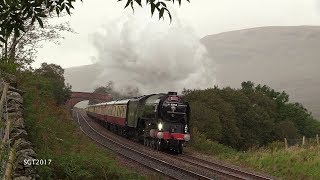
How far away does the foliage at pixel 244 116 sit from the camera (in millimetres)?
44719

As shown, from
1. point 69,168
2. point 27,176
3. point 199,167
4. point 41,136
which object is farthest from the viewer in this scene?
point 199,167

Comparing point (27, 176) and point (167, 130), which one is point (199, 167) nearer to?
point (167, 130)

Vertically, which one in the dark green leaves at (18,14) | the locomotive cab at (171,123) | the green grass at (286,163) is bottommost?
the green grass at (286,163)

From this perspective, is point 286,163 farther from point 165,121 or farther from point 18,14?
point 18,14

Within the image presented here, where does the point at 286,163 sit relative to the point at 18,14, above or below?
below

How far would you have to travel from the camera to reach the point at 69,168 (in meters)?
9.00

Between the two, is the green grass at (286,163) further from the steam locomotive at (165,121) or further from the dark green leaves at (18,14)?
the dark green leaves at (18,14)

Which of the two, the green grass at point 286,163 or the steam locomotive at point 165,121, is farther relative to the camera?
the steam locomotive at point 165,121

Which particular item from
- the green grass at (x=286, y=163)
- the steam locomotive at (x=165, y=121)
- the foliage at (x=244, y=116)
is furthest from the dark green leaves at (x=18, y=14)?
the foliage at (x=244, y=116)

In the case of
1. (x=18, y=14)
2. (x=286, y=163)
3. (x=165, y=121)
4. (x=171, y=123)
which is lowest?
(x=286, y=163)

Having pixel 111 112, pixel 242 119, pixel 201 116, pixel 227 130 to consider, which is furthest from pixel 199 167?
pixel 242 119

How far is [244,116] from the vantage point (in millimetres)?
66812

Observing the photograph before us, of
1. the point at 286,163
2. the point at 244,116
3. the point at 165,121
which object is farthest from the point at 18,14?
the point at 244,116

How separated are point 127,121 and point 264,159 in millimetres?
11744
